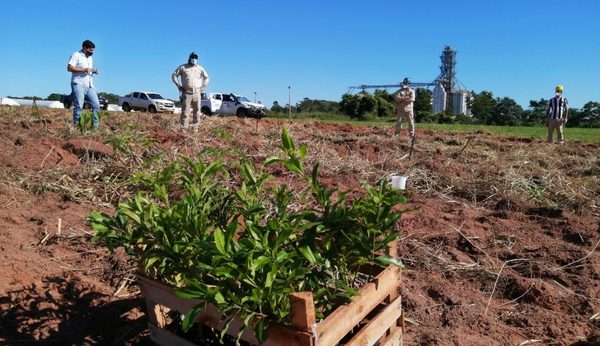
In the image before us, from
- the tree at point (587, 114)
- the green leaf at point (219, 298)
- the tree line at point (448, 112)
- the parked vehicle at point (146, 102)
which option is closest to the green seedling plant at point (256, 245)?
the green leaf at point (219, 298)

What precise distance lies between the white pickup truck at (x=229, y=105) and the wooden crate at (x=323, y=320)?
27.8 meters

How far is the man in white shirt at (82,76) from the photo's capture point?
820 centimetres

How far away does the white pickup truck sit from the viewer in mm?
29797

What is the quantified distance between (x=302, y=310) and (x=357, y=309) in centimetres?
39

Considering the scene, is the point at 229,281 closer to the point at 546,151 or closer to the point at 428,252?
the point at 428,252

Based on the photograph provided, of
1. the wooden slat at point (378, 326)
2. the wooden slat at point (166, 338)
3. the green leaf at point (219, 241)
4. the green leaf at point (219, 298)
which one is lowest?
the wooden slat at point (166, 338)

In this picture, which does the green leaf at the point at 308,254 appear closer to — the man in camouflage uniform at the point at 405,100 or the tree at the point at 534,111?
the man in camouflage uniform at the point at 405,100

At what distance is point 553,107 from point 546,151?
302 cm

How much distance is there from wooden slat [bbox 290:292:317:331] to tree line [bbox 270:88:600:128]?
141ft

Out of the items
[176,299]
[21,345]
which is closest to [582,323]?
[176,299]

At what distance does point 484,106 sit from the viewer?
63.5 meters

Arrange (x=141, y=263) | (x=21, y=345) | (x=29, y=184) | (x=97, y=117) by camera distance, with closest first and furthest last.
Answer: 1. (x=141, y=263)
2. (x=21, y=345)
3. (x=29, y=184)
4. (x=97, y=117)

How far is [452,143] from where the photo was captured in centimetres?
1229

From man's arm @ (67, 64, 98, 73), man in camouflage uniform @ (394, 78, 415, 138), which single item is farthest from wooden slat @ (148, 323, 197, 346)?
man in camouflage uniform @ (394, 78, 415, 138)
